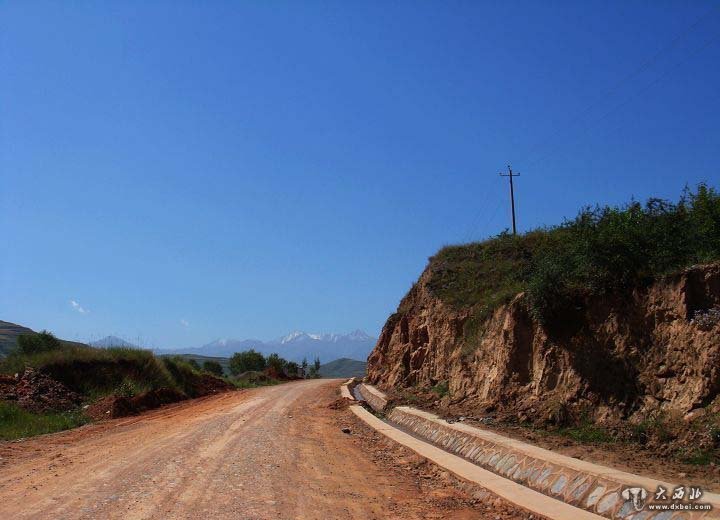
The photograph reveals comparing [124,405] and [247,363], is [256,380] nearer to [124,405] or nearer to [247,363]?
[247,363]

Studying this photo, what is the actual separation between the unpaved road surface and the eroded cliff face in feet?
11.9

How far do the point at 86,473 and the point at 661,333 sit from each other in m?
10.9

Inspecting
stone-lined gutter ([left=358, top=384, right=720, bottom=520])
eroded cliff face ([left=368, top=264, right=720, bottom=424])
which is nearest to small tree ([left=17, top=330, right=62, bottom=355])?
eroded cliff face ([left=368, top=264, right=720, bottom=424])

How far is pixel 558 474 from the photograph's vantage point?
8594 mm

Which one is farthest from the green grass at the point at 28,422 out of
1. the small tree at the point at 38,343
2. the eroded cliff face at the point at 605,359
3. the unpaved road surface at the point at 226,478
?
the small tree at the point at 38,343

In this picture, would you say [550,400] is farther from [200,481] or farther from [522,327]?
[200,481]

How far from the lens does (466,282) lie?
25.6m

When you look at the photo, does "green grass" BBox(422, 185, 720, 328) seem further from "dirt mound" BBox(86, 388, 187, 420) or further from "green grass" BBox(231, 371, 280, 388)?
"green grass" BBox(231, 371, 280, 388)

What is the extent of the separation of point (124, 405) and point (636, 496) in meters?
20.9

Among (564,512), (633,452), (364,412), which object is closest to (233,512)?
(564,512)

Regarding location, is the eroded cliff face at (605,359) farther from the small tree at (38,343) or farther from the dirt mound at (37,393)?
the small tree at (38,343)

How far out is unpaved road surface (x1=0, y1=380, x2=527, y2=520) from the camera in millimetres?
7770

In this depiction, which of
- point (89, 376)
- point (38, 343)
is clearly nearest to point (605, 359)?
point (89, 376)

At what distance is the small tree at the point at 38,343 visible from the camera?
34969mm
